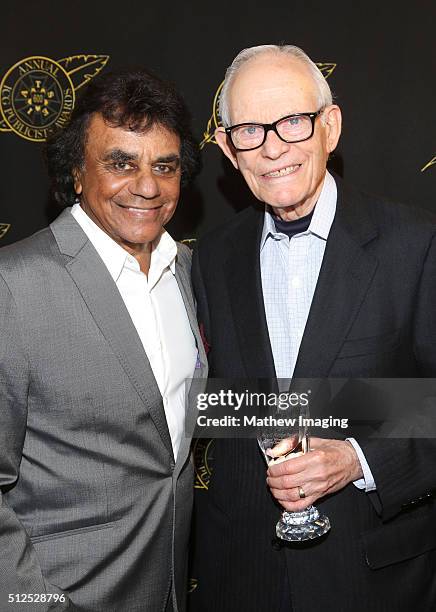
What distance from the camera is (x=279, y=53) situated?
198 cm

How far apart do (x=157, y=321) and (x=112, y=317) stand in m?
0.21

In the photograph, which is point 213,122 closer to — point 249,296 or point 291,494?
point 249,296

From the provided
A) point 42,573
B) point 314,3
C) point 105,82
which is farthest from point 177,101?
point 42,573

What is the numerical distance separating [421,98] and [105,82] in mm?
1043

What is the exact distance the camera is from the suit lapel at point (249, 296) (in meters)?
1.94

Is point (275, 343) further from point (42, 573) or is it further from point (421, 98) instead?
point (421, 98)

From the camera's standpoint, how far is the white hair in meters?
1.97

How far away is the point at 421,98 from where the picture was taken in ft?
7.69

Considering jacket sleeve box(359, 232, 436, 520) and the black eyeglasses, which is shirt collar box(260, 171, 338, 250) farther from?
jacket sleeve box(359, 232, 436, 520)

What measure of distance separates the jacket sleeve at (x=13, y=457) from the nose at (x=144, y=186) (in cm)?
43

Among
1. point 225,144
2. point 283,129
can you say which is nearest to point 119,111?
point 225,144

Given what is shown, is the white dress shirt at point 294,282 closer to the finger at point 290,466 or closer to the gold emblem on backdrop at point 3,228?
the finger at point 290,466

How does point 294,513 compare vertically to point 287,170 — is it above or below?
below

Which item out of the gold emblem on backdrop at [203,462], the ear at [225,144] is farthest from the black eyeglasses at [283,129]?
the gold emblem on backdrop at [203,462]
